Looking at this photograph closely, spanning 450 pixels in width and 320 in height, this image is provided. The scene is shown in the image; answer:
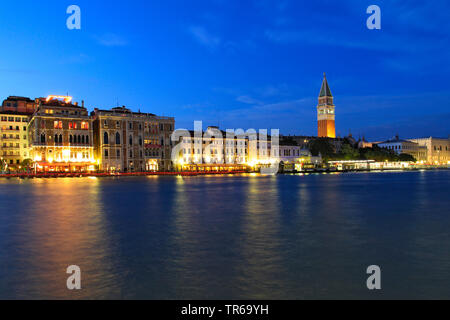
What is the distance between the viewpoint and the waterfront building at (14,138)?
8694 cm

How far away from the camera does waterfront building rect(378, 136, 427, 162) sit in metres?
158

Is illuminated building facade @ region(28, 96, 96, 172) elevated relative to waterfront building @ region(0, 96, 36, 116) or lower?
lower

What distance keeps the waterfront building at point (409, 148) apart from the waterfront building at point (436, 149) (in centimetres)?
267

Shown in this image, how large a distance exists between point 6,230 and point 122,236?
5.32 meters

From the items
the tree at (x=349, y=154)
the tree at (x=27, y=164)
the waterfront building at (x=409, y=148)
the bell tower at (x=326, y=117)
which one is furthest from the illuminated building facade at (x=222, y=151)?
the bell tower at (x=326, y=117)

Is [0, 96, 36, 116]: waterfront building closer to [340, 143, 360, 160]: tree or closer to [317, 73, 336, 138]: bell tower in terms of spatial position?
[340, 143, 360, 160]: tree

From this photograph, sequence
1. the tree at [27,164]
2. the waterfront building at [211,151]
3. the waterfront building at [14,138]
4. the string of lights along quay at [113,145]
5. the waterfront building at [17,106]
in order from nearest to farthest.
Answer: the string of lights along quay at [113,145] → the tree at [27,164] → the waterfront building at [14,138] → the waterfront building at [211,151] → the waterfront building at [17,106]

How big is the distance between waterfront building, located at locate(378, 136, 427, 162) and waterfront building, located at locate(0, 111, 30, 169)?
132 m

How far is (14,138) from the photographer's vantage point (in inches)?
3460

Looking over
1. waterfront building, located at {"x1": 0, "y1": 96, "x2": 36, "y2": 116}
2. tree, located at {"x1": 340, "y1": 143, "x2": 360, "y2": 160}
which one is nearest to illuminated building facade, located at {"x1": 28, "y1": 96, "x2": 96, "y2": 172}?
waterfront building, located at {"x1": 0, "y1": 96, "x2": 36, "y2": 116}

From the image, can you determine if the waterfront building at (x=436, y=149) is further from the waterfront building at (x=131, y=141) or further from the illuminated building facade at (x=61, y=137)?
the illuminated building facade at (x=61, y=137)
